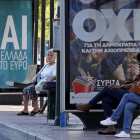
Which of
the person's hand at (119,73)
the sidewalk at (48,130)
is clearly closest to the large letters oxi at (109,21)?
the person's hand at (119,73)

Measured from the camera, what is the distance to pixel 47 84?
1185 cm

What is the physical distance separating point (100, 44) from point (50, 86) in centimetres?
225

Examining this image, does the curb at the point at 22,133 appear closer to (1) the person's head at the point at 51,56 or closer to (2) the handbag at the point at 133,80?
(2) the handbag at the point at 133,80

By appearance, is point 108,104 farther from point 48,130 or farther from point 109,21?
point 109,21

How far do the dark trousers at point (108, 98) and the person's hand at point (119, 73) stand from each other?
1.86ft

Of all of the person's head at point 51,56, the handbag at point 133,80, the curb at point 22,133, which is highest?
the person's head at point 51,56

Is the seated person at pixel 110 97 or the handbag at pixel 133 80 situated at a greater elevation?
the handbag at pixel 133 80

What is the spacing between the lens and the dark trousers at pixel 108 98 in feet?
30.7

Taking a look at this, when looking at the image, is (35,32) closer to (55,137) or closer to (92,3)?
(92,3)

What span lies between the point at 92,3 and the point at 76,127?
227 cm

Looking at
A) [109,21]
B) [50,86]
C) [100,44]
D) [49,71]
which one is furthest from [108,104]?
[49,71]

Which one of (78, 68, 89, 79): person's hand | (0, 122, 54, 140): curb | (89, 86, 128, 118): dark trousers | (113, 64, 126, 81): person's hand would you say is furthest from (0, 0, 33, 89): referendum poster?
(89, 86, 128, 118): dark trousers

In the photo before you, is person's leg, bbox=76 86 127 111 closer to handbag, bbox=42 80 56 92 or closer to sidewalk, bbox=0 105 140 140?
sidewalk, bbox=0 105 140 140

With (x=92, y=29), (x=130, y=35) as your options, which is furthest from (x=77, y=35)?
(x=130, y=35)
